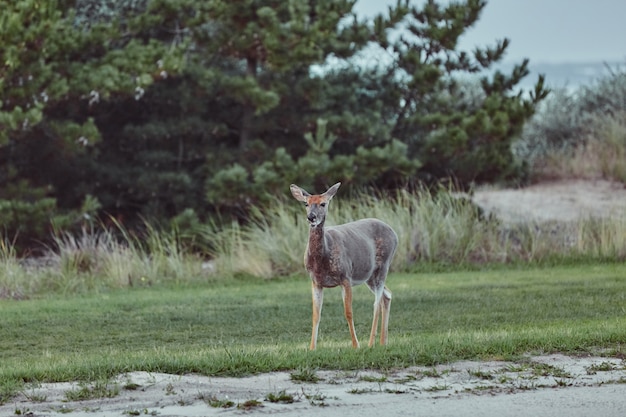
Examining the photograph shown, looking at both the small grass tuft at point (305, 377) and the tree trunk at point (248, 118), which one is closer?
the small grass tuft at point (305, 377)

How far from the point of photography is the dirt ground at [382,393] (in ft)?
25.3

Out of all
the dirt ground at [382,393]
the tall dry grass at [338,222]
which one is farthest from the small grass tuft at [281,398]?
the tall dry grass at [338,222]

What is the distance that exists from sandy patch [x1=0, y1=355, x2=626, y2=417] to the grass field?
1.12 ft

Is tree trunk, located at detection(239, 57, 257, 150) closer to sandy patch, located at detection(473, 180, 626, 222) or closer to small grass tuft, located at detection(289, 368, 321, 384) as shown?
sandy patch, located at detection(473, 180, 626, 222)

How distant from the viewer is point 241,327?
13.0 metres

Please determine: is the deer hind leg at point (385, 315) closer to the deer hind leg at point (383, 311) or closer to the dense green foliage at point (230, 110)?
the deer hind leg at point (383, 311)

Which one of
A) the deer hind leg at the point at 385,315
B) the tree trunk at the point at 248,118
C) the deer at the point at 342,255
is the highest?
the tree trunk at the point at 248,118

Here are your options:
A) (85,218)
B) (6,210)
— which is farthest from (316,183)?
(6,210)

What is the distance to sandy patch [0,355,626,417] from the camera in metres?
7.72

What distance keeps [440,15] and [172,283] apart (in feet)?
35.1

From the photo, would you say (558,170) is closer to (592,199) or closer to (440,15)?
(592,199)

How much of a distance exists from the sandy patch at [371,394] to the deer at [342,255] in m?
0.94

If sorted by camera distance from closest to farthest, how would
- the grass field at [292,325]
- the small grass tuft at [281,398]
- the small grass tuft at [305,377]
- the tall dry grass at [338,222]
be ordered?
the small grass tuft at [281,398] < the small grass tuft at [305,377] < the grass field at [292,325] < the tall dry grass at [338,222]

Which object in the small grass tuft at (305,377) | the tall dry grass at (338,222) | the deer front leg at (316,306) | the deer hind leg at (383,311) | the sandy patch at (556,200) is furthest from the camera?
the sandy patch at (556,200)
